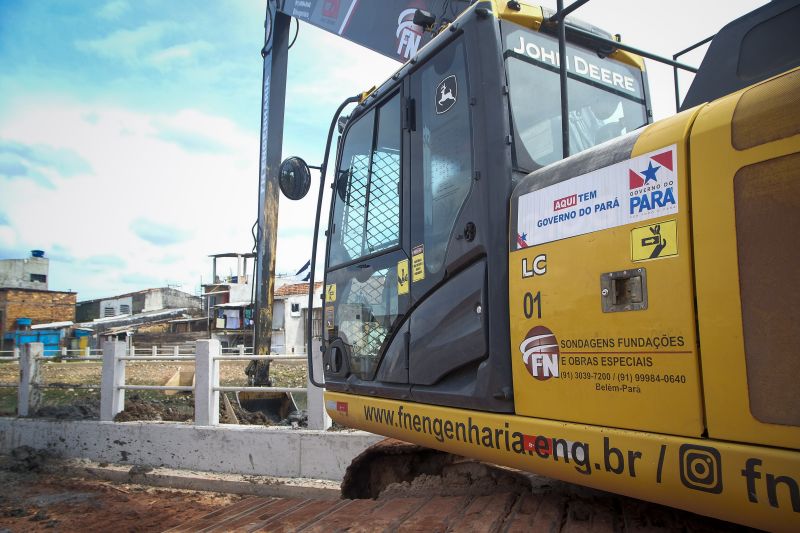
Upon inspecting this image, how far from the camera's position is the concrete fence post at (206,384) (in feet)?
23.7

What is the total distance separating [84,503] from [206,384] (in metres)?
1.75

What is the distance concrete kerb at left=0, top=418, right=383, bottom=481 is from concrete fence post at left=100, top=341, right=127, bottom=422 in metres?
0.21

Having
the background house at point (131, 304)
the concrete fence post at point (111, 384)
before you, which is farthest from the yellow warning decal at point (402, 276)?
the background house at point (131, 304)

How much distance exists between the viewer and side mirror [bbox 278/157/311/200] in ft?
13.3

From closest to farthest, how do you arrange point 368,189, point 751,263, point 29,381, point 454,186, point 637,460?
point 751,263, point 637,460, point 454,186, point 368,189, point 29,381

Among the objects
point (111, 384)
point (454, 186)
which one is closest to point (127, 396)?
point (111, 384)

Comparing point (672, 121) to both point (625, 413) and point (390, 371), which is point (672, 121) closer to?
point (625, 413)

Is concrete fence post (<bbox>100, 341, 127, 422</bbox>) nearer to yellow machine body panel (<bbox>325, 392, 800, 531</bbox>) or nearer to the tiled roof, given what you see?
yellow machine body panel (<bbox>325, 392, 800, 531</bbox>)

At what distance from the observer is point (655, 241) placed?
6.15 ft

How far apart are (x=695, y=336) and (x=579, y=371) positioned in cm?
45

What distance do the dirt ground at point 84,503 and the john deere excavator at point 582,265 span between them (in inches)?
131

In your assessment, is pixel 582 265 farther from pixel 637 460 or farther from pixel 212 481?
pixel 212 481

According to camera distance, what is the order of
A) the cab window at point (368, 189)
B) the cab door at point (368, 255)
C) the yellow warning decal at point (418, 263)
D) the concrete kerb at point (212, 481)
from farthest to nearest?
the concrete kerb at point (212, 481) < the cab window at point (368, 189) < the cab door at point (368, 255) < the yellow warning decal at point (418, 263)

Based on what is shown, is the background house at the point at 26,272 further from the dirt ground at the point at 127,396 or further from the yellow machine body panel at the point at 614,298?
the yellow machine body panel at the point at 614,298
